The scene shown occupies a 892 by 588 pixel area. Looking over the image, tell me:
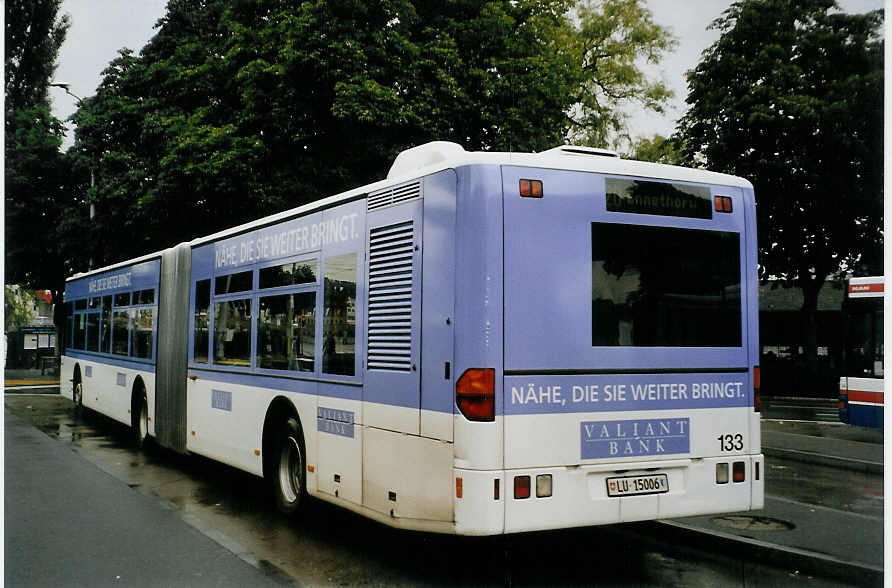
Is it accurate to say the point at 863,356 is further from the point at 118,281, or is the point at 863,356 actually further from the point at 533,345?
the point at 118,281

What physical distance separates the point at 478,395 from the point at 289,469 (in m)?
3.29

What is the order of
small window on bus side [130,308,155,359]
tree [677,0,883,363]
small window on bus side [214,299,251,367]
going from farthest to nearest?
→ tree [677,0,883,363] → small window on bus side [130,308,155,359] → small window on bus side [214,299,251,367]

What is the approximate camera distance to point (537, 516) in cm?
591

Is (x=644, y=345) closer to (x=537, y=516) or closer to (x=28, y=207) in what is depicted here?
(x=537, y=516)

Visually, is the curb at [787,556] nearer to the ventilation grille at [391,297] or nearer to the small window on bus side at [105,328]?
the ventilation grille at [391,297]

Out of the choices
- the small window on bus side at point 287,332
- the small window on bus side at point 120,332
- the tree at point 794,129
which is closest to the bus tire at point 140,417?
the small window on bus side at point 120,332

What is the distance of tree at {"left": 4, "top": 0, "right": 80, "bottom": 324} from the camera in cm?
2245

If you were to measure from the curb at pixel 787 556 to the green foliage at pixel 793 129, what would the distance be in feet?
57.3

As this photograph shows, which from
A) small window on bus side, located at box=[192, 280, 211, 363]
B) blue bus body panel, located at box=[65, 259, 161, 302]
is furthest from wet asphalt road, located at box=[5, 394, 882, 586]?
blue bus body panel, located at box=[65, 259, 161, 302]

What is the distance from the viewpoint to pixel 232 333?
32.9 feet

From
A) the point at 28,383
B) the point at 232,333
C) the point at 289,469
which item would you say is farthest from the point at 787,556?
the point at 28,383

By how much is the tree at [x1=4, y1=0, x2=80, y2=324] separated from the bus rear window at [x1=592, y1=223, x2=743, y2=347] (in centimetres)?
1571

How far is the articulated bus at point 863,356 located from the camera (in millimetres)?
15844

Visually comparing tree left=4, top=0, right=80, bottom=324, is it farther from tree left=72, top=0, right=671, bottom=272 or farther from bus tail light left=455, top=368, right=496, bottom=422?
bus tail light left=455, top=368, right=496, bottom=422
